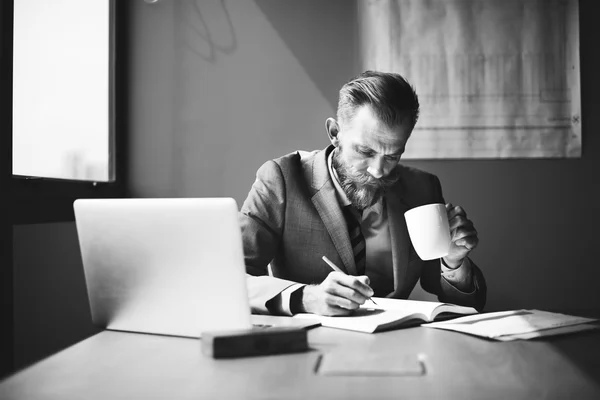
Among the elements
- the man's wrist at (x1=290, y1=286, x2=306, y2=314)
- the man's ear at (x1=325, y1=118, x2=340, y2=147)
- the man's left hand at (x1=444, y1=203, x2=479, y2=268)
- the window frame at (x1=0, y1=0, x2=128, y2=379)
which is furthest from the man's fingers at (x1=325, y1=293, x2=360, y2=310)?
the window frame at (x1=0, y1=0, x2=128, y2=379)

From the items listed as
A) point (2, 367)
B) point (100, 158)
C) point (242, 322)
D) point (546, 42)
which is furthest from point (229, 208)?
point (546, 42)

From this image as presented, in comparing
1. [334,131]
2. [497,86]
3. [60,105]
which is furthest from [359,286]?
[497,86]

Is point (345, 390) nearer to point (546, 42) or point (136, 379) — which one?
point (136, 379)

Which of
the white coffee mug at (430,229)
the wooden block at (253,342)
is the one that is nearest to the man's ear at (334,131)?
the white coffee mug at (430,229)

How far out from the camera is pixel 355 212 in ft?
5.98

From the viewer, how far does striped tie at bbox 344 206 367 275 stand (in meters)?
1.76

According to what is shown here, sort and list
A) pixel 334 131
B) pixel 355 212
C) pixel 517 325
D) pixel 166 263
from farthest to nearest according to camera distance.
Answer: pixel 334 131 < pixel 355 212 < pixel 517 325 < pixel 166 263

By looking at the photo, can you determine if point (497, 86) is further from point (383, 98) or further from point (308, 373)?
point (308, 373)

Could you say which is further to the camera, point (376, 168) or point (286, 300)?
point (376, 168)

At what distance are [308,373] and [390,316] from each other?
415mm

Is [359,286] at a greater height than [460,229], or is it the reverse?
[460,229]

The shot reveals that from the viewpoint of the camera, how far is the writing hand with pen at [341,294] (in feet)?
3.84

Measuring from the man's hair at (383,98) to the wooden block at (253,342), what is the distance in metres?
0.94

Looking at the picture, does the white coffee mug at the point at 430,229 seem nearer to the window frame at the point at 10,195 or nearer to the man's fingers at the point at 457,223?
the man's fingers at the point at 457,223
